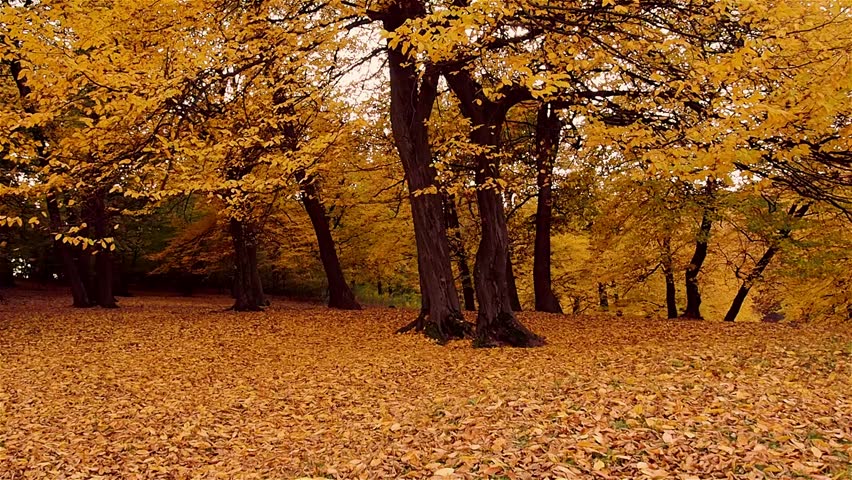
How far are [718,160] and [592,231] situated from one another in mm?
13052

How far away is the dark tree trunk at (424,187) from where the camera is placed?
37.1 ft

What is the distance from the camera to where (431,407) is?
6.77 m

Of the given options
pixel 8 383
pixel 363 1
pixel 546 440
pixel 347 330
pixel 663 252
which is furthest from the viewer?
pixel 663 252

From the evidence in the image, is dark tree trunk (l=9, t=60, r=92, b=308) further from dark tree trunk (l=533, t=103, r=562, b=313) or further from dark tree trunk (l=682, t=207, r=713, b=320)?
dark tree trunk (l=682, t=207, r=713, b=320)

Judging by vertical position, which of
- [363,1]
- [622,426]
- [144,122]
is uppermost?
[363,1]

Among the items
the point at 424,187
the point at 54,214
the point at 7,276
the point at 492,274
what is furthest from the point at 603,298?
the point at 7,276

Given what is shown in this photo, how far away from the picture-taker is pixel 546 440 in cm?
486

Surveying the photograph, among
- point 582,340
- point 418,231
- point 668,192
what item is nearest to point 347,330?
point 418,231

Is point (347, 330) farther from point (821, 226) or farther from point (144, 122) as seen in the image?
point (821, 226)

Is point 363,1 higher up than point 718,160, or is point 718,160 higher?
point 363,1

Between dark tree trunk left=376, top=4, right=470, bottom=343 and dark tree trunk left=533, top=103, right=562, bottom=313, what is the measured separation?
158 inches

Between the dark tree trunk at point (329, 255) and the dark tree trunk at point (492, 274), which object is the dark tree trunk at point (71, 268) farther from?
the dark tree trunk at point (492, 274)

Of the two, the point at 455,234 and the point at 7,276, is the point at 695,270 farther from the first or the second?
the point at 7,276

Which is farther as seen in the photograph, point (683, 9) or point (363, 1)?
point (363, 1)
